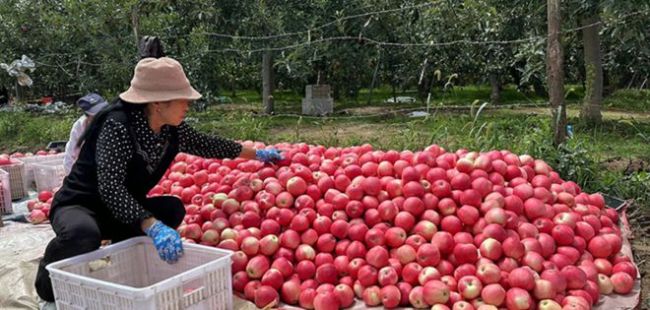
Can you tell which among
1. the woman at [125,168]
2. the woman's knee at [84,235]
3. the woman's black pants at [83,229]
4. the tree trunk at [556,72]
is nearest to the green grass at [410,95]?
the tree trunk at [556,72]

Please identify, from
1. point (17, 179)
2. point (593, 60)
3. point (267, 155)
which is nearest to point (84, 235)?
point (267, 155)

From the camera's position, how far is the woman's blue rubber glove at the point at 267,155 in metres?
3.69

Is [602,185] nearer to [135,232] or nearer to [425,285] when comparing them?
[425,285]

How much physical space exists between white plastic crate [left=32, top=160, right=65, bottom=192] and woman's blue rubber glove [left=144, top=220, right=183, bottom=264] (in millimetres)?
2968

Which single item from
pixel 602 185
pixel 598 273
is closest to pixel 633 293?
pixel 598 273

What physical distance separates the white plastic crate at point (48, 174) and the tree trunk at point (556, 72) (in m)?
4.03

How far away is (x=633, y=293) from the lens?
9.24 feet

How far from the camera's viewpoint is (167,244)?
8.57 ft

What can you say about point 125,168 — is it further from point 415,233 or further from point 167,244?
point 415,233

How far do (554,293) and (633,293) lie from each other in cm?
→ 46

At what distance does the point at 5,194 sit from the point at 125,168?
2.54 metres

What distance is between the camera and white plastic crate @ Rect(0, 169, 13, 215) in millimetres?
4738

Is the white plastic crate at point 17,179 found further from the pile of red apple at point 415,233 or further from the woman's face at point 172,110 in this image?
the woman's face at point 172,110

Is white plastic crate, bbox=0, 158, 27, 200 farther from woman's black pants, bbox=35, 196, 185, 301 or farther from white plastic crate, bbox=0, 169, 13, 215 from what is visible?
woman's black pants, bbox=35, 196, 185, 301
